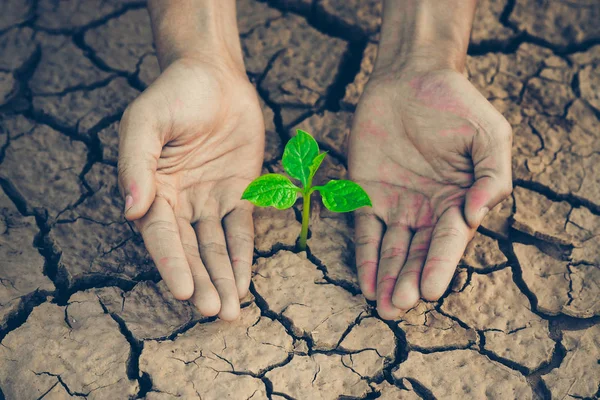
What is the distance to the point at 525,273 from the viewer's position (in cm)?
248

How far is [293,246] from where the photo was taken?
2531 millimetres

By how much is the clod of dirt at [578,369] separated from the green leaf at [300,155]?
1148 mm

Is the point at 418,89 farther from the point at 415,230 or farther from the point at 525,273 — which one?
the point at 525,273

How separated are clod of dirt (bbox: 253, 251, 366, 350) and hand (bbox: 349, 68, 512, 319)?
12 cm

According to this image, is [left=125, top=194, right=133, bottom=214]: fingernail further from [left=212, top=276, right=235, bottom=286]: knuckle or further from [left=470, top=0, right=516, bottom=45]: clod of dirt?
[left=470, top=0, right=516, bottom=45]: clod of dirt

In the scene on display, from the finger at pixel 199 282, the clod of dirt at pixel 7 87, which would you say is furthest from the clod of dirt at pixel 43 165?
the finger at pixel 199 282

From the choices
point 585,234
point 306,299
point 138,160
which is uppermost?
point 138,160

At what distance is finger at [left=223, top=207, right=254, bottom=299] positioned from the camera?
222 cm

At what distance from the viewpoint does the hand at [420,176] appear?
215cm

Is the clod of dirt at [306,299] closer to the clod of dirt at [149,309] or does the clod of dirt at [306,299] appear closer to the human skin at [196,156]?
the human skin at [196,156]

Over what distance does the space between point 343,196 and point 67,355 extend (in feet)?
3.73

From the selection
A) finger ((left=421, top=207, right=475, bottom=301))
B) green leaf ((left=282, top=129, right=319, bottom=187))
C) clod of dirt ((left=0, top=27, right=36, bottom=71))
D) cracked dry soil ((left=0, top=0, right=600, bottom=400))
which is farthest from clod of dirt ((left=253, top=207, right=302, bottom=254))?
clod of dirt ((left=0, top=27, right=36, bottom=71))

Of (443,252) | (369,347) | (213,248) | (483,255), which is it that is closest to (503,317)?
(483,255)

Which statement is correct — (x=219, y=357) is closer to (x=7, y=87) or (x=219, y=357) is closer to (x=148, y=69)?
(x=148, y=69)
